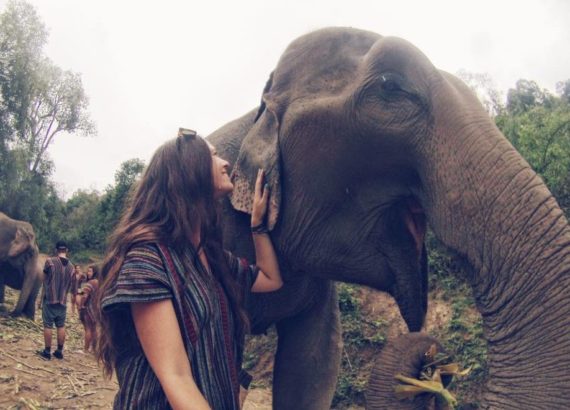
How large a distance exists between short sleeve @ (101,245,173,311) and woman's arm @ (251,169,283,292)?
31.9 inches

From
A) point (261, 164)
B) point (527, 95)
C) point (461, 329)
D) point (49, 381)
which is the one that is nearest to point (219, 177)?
point (261, 164)

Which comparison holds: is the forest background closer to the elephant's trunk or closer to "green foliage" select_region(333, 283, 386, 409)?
"green foliage" select_region(333, 283, 386, 409)

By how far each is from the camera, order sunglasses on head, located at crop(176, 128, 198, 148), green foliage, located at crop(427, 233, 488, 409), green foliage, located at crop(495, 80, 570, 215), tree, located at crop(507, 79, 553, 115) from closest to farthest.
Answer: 1. sunglasses on head, located at crop(176, 128, 198, 148)
2. green foliage, located at crop(427, 233, 488, 409)
3. green foliage, located at crop(495, 80, 570, 215)
4. tree, located at crop(507, 79, 553, 115)

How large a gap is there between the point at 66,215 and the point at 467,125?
119 feet

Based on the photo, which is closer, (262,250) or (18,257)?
(262,250)

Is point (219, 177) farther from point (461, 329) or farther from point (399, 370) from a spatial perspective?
point (461, 329)

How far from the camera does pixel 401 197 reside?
2.64 metres

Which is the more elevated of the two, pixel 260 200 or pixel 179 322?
pixel 260 200

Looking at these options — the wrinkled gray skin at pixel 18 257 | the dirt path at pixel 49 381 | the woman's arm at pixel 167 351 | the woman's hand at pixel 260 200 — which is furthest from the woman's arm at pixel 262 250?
the wrinkled gray skin at pixel 18 257

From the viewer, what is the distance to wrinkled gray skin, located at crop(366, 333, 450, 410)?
8.82 feet

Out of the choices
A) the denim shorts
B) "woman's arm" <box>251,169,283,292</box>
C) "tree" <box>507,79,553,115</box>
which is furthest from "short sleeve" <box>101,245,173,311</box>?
"tree" <box>507,79,553,115</box>

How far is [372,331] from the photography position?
8.88 m

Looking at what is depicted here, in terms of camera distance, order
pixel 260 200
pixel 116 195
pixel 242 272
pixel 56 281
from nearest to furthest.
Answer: pixel 242 272
pixel 260 200
pixel 56 281
pixel 116 195

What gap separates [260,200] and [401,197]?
67 centimetres
